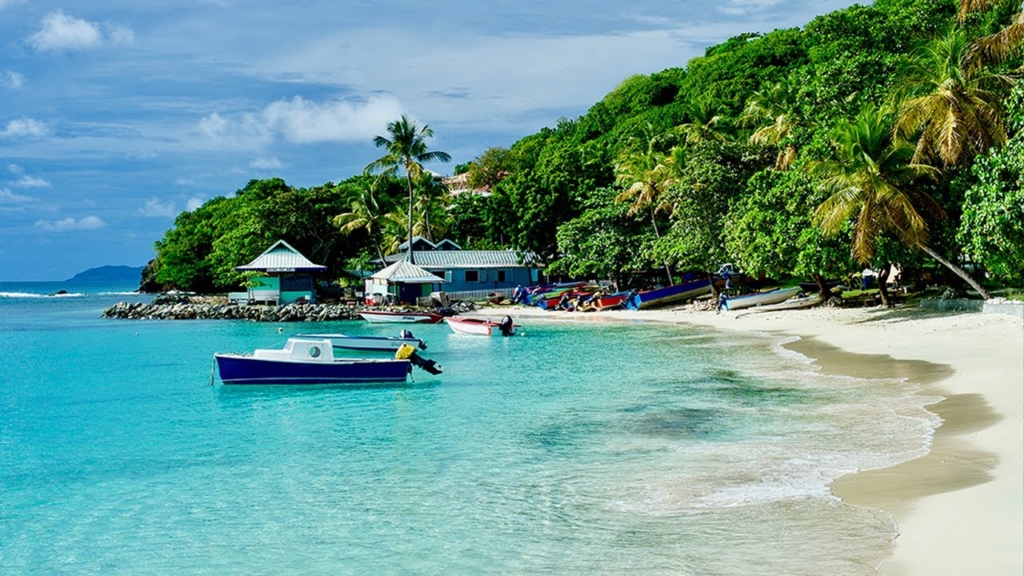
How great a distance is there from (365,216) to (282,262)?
8596 mm

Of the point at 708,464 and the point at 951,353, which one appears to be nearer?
the point at 708,464

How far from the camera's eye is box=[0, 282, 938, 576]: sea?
929 centimetres

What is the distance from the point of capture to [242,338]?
132 ft

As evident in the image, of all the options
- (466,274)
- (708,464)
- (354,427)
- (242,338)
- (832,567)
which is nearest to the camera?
(832,567)

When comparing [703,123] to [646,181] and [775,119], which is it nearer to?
[646,181]

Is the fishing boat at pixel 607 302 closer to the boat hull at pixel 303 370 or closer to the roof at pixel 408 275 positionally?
the roof at pixel 408 275

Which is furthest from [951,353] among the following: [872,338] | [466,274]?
[466,274]

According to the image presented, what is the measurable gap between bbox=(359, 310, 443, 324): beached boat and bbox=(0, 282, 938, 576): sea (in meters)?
19.3

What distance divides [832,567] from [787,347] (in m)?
20.2

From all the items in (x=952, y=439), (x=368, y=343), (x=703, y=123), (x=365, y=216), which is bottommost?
(x=952, y=439)

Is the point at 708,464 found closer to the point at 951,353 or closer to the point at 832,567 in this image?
the point at 832,567

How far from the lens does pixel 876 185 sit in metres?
26.6

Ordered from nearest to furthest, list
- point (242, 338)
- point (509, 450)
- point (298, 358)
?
point (509, 450), point (298, 358), point (242, 338)

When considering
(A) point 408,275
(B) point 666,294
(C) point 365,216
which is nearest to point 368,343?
(B) point 666,294
